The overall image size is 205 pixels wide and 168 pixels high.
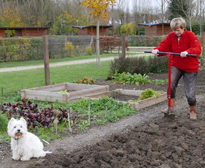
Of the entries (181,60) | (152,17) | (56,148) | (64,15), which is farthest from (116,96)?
(152,17)

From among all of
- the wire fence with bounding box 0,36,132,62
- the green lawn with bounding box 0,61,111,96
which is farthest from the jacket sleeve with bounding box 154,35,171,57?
the wire fence with bounding box 0,36,132,62

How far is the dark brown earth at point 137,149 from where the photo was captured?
130 inches

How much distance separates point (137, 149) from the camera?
3660 mm

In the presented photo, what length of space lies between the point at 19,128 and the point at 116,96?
4409mm

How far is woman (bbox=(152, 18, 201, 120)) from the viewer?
486 centimetres

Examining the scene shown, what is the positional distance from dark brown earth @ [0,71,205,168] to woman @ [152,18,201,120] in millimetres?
667

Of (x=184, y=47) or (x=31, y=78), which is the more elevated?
(x=184, y=47)

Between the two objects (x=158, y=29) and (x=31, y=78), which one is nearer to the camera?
(x=31, y=78)

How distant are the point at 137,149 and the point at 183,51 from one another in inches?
89.4

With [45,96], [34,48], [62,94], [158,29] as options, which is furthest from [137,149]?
[158,29]

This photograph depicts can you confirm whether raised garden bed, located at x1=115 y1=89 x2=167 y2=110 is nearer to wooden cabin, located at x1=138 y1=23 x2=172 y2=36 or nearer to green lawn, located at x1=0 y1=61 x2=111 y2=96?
green lawn, located at x1=0 y1=61 x2=111 y2=96

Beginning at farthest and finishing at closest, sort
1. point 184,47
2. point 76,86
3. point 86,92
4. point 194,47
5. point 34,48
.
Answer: point 34,48, point 76,86, point 86,92, point 184,47, point 194,47

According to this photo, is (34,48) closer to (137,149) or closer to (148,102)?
(148,102)

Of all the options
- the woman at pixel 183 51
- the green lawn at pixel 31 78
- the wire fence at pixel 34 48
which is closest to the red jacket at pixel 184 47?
the woman at pixel 183 51
